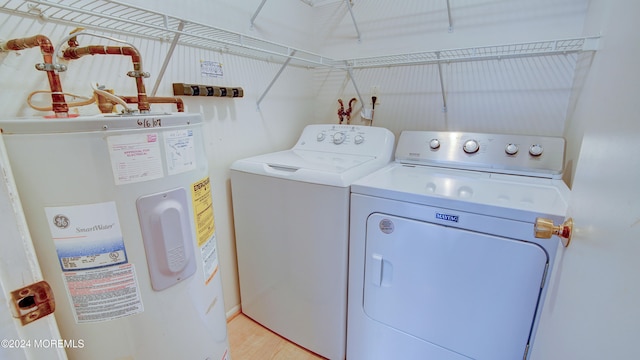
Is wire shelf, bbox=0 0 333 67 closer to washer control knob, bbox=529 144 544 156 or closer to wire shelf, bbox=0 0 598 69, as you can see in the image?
wire shelf, bbox=0 0 598 69

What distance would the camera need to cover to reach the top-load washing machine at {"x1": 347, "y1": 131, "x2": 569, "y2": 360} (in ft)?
3.12

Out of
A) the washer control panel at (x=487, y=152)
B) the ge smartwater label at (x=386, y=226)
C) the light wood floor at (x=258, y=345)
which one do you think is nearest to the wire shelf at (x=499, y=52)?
the washer control panel at (x=487, y=152)

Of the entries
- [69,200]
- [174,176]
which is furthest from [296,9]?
[69,200]

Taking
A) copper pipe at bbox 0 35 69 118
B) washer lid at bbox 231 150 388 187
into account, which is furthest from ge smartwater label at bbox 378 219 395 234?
copper pipe at bbox 0 35 69 118

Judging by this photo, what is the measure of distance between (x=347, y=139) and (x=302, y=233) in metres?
0.72

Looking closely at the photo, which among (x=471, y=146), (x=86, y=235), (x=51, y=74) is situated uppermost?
(x=51, y=74)

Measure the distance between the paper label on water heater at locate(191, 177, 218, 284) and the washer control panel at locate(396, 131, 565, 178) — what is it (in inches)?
47.4

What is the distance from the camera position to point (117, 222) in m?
0.67

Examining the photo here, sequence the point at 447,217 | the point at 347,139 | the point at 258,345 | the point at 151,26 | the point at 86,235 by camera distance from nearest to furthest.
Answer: the point at 86,235 → the point at 151,26 → the point at 447,217 → the point at 258,345 → the point at 347,139

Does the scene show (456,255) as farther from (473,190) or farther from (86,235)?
(86,235)

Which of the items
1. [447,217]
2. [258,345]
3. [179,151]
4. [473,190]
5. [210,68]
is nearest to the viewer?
[179,151]

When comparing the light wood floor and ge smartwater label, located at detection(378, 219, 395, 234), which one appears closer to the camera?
ge smartwater label, located at detection(378, 219, 395, 234)

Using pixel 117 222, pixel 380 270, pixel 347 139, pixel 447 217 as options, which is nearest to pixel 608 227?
pixel 447 217

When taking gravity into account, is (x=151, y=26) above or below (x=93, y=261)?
above
